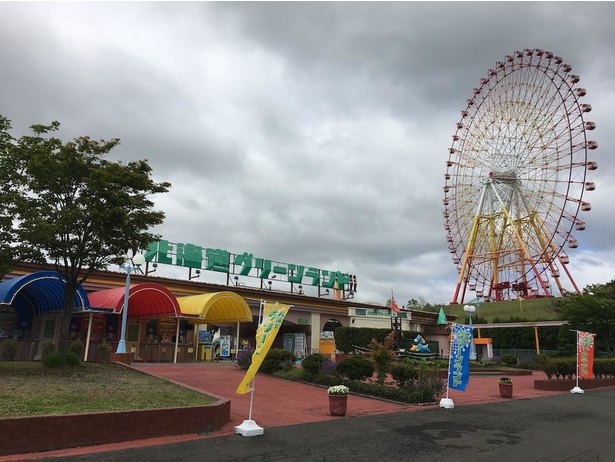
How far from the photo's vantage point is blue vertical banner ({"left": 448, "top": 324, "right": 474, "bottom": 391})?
15.5 meters

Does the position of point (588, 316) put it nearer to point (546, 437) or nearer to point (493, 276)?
point (546, 437)

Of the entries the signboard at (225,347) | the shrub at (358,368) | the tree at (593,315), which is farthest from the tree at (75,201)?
the tree at (593,315)

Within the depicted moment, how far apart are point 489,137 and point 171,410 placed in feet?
162

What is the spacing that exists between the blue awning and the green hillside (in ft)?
154

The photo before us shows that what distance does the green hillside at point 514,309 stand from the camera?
185ft

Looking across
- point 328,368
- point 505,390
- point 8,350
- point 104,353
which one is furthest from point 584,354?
point 8,350

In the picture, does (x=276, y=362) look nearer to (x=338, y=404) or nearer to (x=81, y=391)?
(x=338, y=404)

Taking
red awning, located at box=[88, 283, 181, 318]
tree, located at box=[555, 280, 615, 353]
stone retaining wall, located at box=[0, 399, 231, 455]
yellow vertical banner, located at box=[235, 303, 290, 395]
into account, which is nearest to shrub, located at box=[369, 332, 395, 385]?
yellow vertical banner, located at box=[235, 303, 290, 395]

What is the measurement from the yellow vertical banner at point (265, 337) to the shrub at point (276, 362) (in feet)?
35.3

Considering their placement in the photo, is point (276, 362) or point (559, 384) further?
point (559, 384)

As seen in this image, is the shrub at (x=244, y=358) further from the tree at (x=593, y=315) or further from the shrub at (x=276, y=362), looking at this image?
the tree at (x=593, y=315)

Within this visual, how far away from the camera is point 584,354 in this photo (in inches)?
890

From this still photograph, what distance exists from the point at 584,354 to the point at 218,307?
62.5ft

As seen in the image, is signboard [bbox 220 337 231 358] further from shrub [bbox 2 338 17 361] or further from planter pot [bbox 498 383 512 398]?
planter pot [bbox 498 383 512 398]
